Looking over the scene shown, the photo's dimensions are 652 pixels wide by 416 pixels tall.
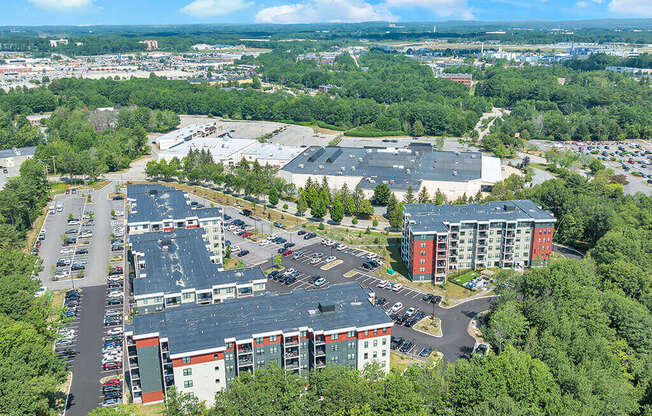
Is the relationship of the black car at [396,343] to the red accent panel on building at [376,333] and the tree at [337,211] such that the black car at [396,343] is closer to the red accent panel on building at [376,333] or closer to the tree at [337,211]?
the red accent panel on building at [376,333]

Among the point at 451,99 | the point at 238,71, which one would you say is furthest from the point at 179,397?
the point at 238,71

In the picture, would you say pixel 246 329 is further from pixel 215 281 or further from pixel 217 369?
pixel 215 281

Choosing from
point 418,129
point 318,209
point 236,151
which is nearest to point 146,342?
point 318,209

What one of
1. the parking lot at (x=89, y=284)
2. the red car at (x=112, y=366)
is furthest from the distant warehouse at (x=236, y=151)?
the red car at (x=112, y=366)

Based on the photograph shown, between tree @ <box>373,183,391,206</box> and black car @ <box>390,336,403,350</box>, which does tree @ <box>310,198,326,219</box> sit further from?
black car @ <box>390,336,403,350</box>

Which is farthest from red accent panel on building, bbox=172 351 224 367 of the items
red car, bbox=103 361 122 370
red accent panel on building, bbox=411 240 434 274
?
red accent panel on building, bbox=411 240 434 274
